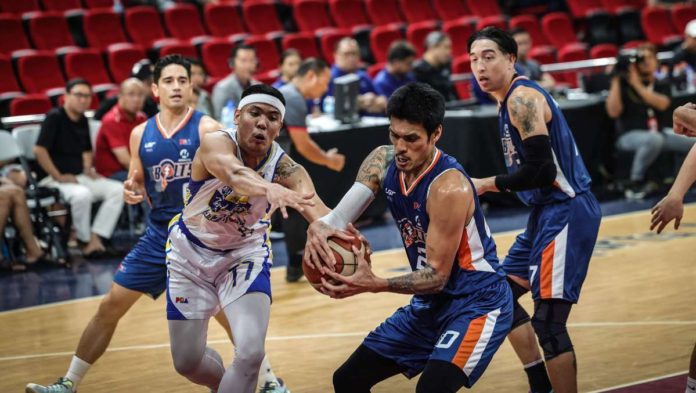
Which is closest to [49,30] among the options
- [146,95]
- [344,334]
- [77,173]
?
[146,95]

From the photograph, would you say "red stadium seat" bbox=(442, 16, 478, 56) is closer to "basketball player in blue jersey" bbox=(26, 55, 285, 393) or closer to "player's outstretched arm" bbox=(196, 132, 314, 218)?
"basketball player in blue jersey" bbox=(26, 55, 285, 393)

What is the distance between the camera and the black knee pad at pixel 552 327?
494 cm

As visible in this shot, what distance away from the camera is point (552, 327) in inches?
196

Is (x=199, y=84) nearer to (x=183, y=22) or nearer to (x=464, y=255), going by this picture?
(x=183, y=22)

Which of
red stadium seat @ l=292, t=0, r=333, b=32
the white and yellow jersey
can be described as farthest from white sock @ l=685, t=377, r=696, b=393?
red stadium seat @ l=292, t=0, r=333, b=32

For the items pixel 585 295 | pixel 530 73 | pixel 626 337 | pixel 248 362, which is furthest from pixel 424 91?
pixel 530 73

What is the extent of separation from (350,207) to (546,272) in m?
1.18

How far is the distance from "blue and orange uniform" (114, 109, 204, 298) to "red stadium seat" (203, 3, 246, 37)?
8.98 meters

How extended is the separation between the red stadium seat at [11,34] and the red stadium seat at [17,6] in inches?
21.5

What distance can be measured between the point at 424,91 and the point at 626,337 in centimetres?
310

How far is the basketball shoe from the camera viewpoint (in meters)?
5.81

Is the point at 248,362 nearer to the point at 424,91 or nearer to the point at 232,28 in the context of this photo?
the point at 424,91

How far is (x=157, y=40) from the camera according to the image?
47.5ft

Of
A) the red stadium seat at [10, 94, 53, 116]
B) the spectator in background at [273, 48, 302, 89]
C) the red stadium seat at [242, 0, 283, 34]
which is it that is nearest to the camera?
the spectator in background at [273, 48, 302, 89]
